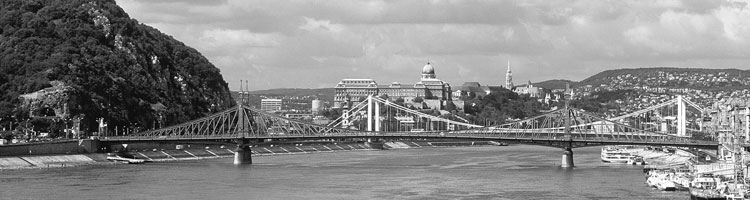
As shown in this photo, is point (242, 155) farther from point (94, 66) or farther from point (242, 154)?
point (94, 66)

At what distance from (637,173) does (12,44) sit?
76.0m

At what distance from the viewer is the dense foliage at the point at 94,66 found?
150375mm

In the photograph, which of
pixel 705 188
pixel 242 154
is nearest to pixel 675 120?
pixel 242 154

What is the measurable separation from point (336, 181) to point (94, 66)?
63.1m

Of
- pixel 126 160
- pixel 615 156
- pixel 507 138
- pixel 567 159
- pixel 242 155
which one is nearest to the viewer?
pixel 567 159

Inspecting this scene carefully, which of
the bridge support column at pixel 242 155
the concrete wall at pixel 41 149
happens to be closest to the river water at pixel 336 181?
the bridge support column at pixel 242 155

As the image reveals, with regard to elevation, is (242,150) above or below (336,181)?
above

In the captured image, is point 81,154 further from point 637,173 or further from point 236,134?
point 637,173

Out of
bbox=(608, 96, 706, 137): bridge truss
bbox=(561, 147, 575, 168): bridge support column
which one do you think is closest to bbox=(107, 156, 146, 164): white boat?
bbox=(561, 147, 575, 168): bridge support column

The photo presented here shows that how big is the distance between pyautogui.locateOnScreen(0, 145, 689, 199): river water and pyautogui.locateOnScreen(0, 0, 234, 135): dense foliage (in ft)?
73.5

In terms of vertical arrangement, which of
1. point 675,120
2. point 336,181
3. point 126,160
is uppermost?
point 675,120

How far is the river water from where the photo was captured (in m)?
89.0

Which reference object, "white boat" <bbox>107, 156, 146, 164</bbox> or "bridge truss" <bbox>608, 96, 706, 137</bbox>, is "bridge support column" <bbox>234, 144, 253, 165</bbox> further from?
"bridge truss" <bbox>608, 96, 706, 137</bbox>

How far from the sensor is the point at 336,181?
102m
